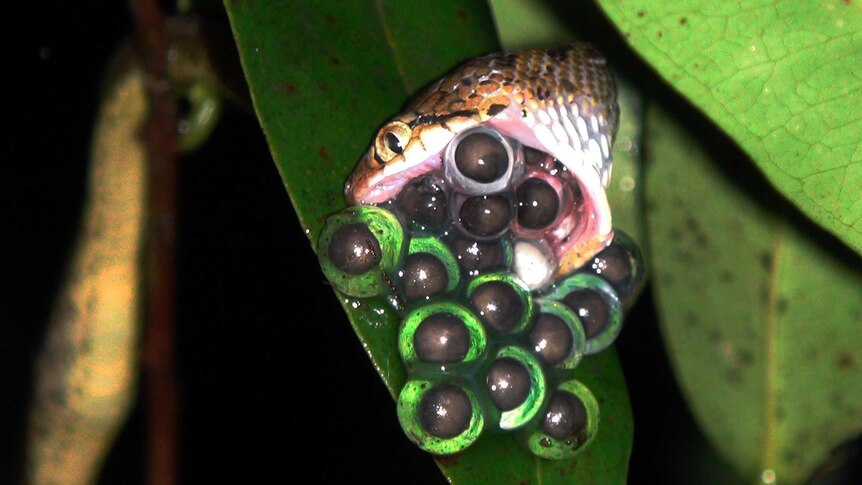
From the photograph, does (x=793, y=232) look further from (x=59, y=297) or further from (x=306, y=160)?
(x=59, y=297)

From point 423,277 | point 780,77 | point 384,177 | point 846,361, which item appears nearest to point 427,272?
point 423,277

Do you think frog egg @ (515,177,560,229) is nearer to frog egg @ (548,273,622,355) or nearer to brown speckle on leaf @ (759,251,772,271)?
frog egg @ (548,273,622,355)

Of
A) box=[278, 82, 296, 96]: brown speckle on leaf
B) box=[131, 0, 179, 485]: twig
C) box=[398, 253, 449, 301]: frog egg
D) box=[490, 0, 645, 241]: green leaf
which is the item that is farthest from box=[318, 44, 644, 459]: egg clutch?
box=[131, 0, 179, 485]: twig

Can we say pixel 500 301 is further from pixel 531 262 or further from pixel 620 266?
pixel 620 266

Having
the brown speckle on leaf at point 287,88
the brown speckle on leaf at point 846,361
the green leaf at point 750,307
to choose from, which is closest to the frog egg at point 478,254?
the brown speckle on leaf at point 287,88

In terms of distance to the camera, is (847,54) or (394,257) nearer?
(847,54)

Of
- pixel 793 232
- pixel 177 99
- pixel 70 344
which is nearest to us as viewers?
pixel 793 232

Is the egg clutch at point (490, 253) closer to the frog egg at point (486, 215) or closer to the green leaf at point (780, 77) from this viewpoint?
the frog egg at point (486, 215)

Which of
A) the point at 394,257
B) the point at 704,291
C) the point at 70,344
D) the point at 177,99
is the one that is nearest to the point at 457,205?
the point at 394,257
